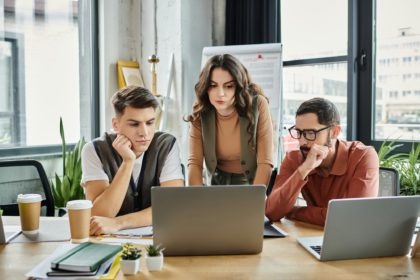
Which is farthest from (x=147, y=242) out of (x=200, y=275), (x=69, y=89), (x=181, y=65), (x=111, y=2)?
(x=111, y=2)

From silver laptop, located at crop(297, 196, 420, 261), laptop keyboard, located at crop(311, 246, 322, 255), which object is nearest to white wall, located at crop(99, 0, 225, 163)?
laptop keyboard, located at crop(311, 246, 322, 255)

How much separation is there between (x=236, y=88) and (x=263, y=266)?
107cm

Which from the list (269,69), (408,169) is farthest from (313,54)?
(408,169)

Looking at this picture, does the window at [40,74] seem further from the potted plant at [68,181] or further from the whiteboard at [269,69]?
the whiteboard at [269,69]

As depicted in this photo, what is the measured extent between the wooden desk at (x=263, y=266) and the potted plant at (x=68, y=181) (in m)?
2.09

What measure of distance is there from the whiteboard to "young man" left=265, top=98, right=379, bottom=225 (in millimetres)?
1556

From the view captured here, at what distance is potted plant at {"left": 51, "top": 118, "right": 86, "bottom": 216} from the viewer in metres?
3.56

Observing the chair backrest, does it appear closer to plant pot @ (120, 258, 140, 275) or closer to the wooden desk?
the wooden desk

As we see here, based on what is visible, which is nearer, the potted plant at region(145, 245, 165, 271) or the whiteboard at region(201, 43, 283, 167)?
the potted plant at region(145, 245, 165, 271)

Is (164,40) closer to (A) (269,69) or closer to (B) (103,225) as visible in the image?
(A) (269,69)

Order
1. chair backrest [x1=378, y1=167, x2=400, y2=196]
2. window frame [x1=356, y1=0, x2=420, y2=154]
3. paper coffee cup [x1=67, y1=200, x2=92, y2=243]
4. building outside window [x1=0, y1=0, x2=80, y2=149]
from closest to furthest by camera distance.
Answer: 1. paper coffee cup [x1=67, y1=200, x2=92, y2=243]
2. chair backrest [x1=378, y1=167, x2=400, y2=196]
3. window frame [x1=356, y1=0, x2=420, y2=154]
4. building outside window [x1=0, y1=0, x2=80, y2=149]

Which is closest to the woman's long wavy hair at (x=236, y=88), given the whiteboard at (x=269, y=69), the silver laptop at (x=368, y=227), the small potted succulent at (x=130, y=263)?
the silver laptop at (x=368, y=227)

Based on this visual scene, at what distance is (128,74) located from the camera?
412 centimetres

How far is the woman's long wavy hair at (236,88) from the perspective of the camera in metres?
2.20
